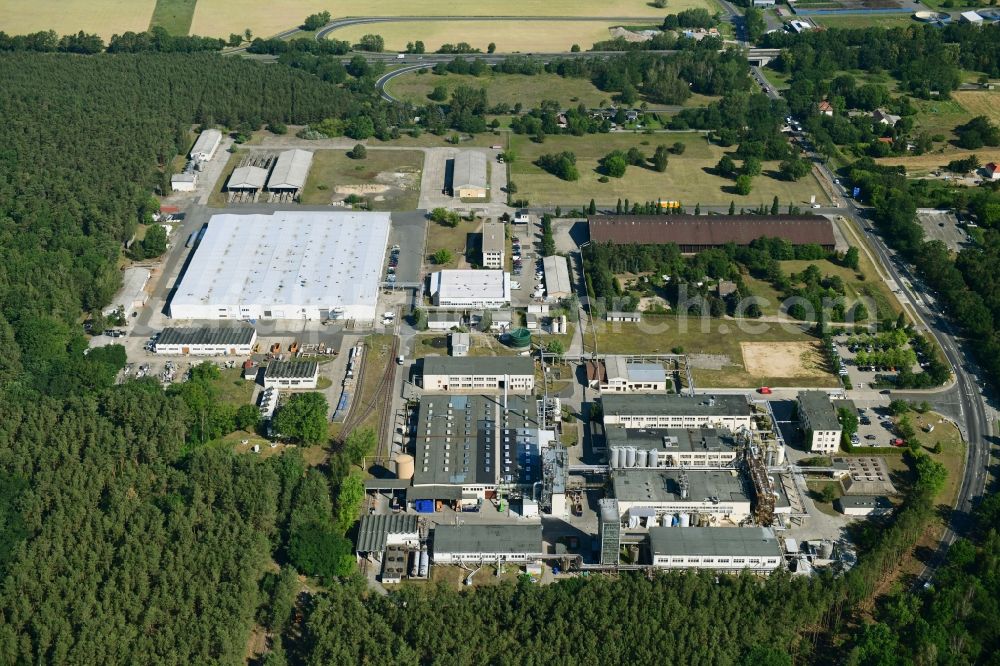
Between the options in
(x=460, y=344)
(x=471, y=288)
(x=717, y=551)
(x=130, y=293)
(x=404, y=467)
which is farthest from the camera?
(x=130, y=293)

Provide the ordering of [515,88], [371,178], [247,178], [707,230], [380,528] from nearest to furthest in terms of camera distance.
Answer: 1. [380,528]
2. [707,230]
3. [247,178]
4. [371,178]
5. [515,88]

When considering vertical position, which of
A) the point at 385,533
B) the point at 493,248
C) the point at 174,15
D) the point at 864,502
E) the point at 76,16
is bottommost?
the point at 864,502

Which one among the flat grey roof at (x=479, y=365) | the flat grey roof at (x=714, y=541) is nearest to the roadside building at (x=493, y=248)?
the flat grey roof at (x=479, y=365)

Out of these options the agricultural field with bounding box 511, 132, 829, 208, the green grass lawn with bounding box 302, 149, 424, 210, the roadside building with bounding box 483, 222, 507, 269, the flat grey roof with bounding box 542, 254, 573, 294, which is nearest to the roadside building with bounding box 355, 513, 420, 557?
the flat grey roof with bounding box 542, 254, 573, 294

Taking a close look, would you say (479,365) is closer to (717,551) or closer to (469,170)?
(717,551)

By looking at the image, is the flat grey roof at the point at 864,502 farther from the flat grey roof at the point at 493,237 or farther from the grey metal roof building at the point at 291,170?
the grey metal roof building at the point at 291,170

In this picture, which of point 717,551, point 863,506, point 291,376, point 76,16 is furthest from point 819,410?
point 76,16

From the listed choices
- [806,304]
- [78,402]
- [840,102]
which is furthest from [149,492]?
[840,102]
